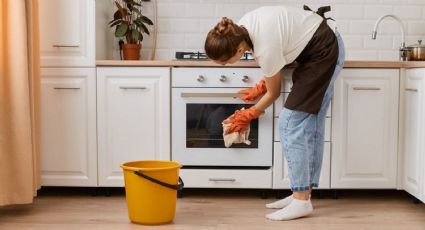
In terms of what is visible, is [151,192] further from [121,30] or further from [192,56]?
[121,30]

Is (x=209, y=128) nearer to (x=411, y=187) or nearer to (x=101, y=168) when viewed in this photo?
(x=101, y=168)

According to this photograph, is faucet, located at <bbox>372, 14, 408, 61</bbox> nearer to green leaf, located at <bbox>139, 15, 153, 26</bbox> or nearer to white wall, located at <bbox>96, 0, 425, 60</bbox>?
white wall, located at <bbox>96, 0, 425, 60</bbox>

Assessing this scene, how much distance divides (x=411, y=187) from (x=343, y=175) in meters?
0.37

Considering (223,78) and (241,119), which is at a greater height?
(223,78)

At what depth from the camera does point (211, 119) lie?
3.31m

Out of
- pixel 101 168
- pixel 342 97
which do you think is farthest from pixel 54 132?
pixel 342 97

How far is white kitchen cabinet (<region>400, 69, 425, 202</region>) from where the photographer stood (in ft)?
9.71

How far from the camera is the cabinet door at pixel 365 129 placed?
10.7ft

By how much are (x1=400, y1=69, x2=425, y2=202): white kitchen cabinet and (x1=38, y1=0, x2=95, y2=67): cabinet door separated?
173cm

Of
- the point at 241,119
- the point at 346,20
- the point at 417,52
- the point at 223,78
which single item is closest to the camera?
the point at 241,119

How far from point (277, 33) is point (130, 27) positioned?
125 centimetres

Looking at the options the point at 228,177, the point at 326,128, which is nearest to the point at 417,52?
the point at 326,128

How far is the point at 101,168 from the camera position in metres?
3.35

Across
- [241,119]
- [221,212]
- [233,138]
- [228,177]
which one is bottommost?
[221,212]
